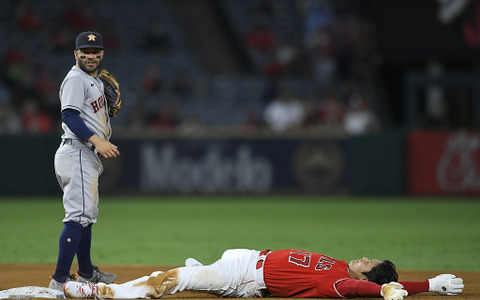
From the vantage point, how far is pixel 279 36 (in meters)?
21.0

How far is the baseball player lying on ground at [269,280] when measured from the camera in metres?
5.43

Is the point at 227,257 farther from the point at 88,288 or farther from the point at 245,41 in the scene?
the point at 245,41

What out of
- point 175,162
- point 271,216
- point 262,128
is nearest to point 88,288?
point 271,216

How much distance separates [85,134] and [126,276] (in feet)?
5.47

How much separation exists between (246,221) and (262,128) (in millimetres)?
5300

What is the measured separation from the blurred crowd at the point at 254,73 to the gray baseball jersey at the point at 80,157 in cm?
1027

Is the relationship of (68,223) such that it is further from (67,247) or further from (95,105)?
(95,105)

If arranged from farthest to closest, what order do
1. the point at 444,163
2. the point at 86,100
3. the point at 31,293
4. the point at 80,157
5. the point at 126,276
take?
the point at 444,163 < the point at 126,276 < the point at 86,100 < the point at 80,157 < the point at 31,293

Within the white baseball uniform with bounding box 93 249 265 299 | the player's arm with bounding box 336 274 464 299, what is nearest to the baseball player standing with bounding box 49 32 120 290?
the white baseball uniform with bounding box 93 249 265 299

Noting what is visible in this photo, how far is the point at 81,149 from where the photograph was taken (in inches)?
234

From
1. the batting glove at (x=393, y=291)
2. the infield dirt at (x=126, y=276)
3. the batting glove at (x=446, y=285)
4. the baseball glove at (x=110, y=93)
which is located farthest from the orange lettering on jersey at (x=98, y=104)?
the batting glove at (x=446, y=285)

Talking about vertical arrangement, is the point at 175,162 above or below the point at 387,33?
below

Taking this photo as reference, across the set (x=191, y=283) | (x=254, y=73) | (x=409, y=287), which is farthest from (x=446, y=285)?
(x=254, y=73)

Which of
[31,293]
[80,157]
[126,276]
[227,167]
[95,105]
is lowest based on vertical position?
[126,276]
